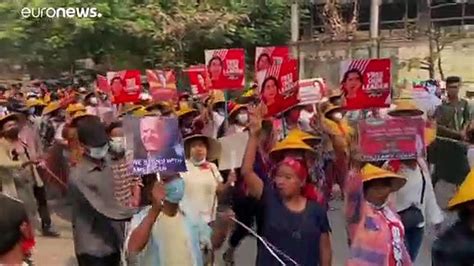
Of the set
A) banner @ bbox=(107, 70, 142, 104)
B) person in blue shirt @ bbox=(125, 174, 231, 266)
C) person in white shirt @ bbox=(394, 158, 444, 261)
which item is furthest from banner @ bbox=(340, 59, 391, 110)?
banner @ bbox=(107, 70, 142, 104)

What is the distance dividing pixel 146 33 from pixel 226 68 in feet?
49.8

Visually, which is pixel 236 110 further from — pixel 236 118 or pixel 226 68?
pixel 226 68

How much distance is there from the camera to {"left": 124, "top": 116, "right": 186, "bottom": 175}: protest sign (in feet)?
14.3

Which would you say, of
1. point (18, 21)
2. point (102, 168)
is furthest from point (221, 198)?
point (18, 21)

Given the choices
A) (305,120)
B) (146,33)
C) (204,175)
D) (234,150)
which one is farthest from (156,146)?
(146,33)

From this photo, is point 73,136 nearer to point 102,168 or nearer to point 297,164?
point 102,168

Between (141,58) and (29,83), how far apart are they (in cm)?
314

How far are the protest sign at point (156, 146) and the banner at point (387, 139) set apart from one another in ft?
3.84

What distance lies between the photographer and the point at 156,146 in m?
4.42

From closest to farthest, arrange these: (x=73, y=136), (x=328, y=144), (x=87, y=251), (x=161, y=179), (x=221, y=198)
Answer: (x=161, y=179), (x=87, y=251), (x=221, y=198), (x=73, y=136), (x=328, y=144)

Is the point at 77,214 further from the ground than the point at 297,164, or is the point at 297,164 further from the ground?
the point at 297,164

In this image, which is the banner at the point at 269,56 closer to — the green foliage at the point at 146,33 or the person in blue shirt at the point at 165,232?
the person in blue shirt at the point at 165,232

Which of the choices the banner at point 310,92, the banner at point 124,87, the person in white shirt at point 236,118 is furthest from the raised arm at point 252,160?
the banner at point 124,87

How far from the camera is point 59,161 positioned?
9766 mm
